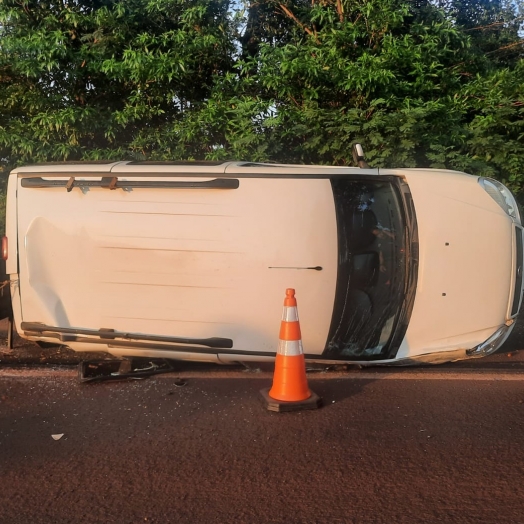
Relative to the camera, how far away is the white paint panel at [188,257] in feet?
15.8

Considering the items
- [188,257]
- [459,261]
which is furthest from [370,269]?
[188,257]

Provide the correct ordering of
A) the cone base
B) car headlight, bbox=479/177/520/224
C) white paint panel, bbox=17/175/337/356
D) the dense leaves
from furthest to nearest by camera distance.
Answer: the dense leaves, car headlight, bbox=479/177/520/224, white paint panel, bbox=17/175/337/356, the cone base

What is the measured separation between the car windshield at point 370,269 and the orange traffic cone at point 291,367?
1.56 feet

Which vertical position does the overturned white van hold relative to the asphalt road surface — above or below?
above

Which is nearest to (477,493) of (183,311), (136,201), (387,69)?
(183,311)

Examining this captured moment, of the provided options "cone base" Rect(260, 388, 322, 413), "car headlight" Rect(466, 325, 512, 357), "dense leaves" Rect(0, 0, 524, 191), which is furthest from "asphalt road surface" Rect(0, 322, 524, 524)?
"dense leaves" Rect(0, 0, 524, 191)

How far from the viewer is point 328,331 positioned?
5008mm

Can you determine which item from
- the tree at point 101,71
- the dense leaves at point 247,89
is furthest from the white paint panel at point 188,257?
the tree at point 101,71

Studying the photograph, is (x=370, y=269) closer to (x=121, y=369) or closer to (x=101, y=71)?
(x=121, y=369)

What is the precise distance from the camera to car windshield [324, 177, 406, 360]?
507cm

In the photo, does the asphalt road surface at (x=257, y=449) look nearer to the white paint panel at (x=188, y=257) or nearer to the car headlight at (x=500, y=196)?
the white paint panel at (x=188, y=257)

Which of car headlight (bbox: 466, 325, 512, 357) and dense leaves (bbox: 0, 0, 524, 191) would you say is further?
dense leaves (bbox: 0, 0, 524, 191)

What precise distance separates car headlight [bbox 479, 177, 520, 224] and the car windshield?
67cm

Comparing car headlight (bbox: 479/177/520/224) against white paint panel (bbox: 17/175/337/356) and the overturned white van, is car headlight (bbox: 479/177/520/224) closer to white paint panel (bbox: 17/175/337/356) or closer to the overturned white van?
the overturned white van
